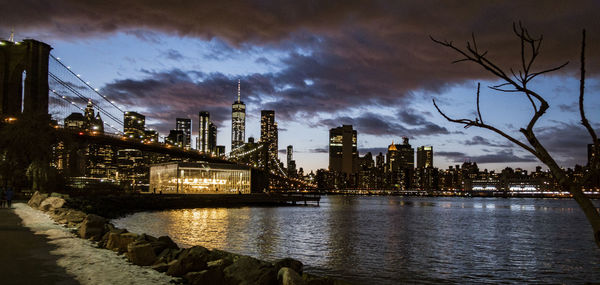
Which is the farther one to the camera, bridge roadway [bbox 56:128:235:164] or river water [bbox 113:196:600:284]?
bridge roadway [bbox 56:128:235:164]

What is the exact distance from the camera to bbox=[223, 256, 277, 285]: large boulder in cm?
1089

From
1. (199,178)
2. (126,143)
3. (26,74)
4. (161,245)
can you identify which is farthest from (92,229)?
(199,178)

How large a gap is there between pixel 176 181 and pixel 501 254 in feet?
259

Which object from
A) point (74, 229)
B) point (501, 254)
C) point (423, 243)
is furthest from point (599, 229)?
point (423, 243)

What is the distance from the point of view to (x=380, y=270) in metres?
22.0

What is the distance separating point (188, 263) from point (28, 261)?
4.39 metres

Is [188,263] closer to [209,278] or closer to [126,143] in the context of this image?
[209,278]

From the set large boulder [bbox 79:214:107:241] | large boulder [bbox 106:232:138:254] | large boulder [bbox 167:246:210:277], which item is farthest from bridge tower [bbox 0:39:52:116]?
large boulder [bbox 167:246:210:277]

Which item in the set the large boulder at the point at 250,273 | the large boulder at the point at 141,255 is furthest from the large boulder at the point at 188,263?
the large boulder at the point at 250,273

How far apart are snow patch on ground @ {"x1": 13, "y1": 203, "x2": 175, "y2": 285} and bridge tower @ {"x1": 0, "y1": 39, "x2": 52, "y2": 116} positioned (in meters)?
62.7

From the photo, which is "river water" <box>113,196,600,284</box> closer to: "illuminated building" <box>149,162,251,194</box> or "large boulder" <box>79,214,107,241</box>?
"large boulder" <box>79,214,107,241</box>

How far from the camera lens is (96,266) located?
1268 cm

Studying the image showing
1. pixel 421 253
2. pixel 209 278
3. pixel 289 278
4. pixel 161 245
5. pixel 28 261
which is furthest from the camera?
pixel 421 253

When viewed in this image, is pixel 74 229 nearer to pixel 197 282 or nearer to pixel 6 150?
pixel 197 282
